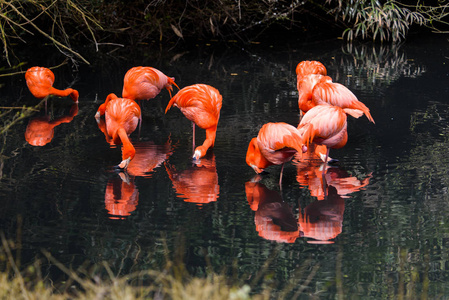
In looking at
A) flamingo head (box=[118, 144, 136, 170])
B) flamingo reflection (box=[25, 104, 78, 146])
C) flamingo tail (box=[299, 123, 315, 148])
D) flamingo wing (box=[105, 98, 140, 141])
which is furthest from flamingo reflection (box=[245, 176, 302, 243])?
flamingo reflection (box=[25, 104, 78, 146])

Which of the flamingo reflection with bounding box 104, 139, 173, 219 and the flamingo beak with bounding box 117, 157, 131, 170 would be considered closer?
the flamingo reflection with bounding box 104, 139, 173, 219

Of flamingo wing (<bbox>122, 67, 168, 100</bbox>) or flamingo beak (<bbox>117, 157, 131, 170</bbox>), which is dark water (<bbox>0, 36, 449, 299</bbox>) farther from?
flamingo wing (<bbox>122, 67, 168, 100</bbox>)

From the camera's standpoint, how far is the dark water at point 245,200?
10.3ft

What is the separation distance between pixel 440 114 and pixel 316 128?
6.71ft

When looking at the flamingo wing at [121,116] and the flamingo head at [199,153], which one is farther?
the flamingo wing at [121,116]

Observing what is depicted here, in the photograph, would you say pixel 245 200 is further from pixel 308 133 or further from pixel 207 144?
pixel 207 144

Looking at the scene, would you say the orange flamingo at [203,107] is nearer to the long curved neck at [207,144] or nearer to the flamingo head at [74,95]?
the long curved neck at [207,144]

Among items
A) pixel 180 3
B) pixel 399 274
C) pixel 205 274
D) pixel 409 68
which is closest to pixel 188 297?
pixel 205 274

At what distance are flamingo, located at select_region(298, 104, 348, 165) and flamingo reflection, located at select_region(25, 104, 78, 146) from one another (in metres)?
2.12

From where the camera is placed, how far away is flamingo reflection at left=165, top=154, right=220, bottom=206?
4016 millimetres

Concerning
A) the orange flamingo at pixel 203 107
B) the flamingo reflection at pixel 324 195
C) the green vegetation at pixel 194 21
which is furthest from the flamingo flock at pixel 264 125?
the green vegetation at pixel 194 21

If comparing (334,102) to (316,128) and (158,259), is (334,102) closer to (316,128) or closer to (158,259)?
(316,128)

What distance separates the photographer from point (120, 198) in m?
3.98

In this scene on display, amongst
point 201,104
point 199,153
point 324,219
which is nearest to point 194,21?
point 201,104
